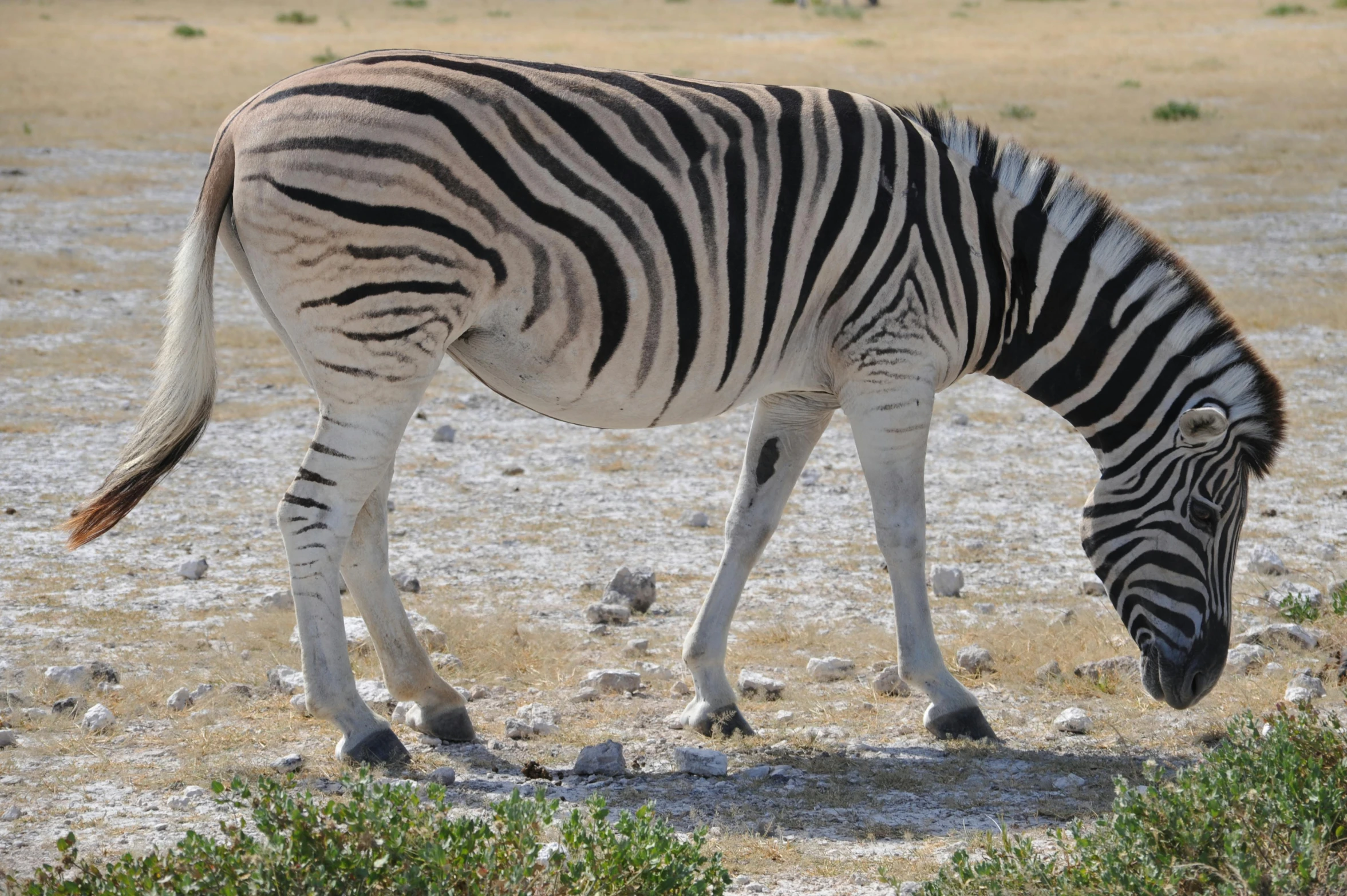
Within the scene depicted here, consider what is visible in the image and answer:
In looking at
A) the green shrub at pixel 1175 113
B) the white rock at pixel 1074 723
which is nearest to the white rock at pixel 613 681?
the white rock at pixel 1074 723

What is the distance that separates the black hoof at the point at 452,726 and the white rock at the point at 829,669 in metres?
1.62

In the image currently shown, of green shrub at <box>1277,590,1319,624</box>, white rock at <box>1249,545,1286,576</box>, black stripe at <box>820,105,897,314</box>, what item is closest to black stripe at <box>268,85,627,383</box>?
black stripe at <box>820,105,897,314</box>

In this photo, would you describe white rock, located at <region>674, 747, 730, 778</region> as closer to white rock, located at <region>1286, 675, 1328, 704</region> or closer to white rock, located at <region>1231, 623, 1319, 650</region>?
white rock, located at <region>1286, 675, 1328, 704</region>

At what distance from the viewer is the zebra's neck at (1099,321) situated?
5141mm

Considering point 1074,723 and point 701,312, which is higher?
point 701,312

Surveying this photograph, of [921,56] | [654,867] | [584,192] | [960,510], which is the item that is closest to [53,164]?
[960,510]

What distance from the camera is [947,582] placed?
6906 mm

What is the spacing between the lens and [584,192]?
4.74m

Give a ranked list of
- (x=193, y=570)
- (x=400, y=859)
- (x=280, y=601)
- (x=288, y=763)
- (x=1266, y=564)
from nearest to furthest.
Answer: (x=400, y=859) → (x=288, y=763) → (x=280, y=601) → (x=193, y=570) → (x=1266, y=564)

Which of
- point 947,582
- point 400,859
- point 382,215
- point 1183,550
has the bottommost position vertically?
point 947,582

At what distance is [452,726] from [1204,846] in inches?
110

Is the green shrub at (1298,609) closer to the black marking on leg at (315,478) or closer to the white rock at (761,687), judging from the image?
the white rock at (761,687)

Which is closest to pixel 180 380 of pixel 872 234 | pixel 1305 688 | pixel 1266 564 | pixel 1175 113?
pixel 872 234

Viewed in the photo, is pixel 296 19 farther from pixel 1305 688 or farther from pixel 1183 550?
pixel 1305 688
